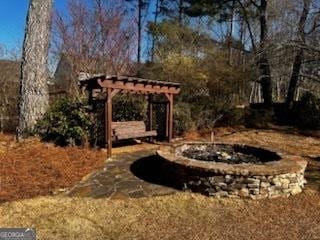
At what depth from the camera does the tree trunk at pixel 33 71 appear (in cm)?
988

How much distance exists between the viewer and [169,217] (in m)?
5.18

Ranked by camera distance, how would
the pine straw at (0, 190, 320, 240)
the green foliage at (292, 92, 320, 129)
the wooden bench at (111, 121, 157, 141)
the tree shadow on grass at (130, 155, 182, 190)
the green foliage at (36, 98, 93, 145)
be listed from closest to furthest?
the pine straw at (0, 190, 320, 240) < the tree shadow on grass at (130, 155, 182, 190) < the green foliage at (36, 98, 93, 145) < the wooden bench at (111, 121, 157, 141) < the green foliage at (292, 92, 320, 129)

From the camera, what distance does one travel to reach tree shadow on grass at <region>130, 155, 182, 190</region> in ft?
22.2

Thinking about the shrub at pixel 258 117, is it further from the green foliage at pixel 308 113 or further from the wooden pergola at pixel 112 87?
the wooden pergola at pixel 112 87

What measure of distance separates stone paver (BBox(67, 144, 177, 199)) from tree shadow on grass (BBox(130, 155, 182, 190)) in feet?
0.38

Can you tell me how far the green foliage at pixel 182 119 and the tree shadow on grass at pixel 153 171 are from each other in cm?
371

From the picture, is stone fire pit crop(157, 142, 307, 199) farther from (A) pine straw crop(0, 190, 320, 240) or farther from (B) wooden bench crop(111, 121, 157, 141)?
(B) wooden bench crop(111, 121, 157, 141)

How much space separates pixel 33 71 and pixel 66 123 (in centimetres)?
198

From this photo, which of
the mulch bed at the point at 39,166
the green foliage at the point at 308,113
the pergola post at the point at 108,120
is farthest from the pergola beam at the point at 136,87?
the green foliage at the point at 308,113

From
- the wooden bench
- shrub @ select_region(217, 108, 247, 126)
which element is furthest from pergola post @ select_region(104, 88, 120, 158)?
shrub @ select_region(217, 108, 247, 126)

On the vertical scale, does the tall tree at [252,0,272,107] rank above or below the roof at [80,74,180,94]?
above

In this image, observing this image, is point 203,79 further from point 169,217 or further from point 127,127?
point 169,217

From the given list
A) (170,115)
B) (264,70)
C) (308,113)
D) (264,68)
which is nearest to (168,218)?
(170,115)

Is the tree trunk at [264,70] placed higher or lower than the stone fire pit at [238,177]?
higher
